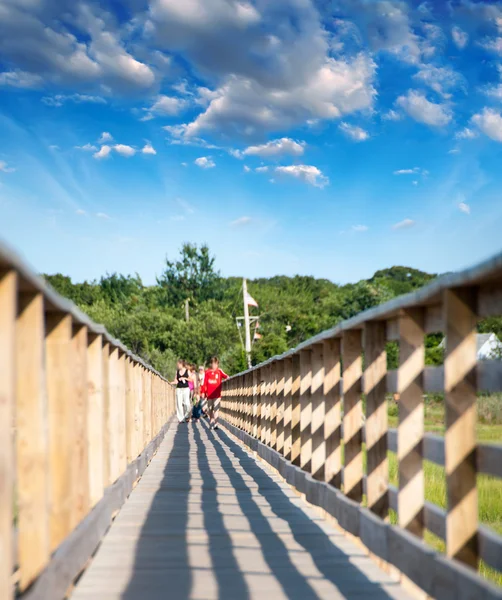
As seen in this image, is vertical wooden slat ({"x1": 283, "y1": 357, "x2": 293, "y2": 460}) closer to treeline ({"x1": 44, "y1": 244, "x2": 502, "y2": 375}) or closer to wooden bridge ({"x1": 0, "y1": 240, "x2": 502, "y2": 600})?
wooden bridge ({"x1": 0, "y1": 240, "x2": 502, "y2": 600})

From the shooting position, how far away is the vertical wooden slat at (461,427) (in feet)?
11.4

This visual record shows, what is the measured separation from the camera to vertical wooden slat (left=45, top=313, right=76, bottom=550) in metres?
4.12

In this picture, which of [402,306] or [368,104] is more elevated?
[368,104]

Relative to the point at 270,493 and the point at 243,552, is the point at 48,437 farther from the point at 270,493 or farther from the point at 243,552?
the point at 270,493

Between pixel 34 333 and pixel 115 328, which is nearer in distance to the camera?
pixel 34 333

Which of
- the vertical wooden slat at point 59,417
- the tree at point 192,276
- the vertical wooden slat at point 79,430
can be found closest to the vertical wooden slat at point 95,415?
the vertical wooden slat at point 79,430

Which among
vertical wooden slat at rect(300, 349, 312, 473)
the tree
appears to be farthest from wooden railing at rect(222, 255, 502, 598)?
the tree

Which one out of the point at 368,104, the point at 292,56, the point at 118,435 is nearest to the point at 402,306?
the point at 118,435

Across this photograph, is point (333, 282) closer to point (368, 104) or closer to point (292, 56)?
point (368, 104)

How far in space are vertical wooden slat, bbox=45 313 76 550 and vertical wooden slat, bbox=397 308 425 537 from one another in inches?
59.3

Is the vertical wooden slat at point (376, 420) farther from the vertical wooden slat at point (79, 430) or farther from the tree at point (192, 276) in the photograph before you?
the tree at point (192, 276)

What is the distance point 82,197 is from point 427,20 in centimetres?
4756

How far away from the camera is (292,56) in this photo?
159ft

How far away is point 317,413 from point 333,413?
28.0 inches
